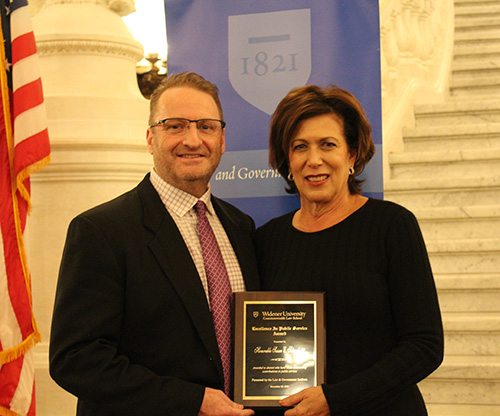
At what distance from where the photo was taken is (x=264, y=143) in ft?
10.2

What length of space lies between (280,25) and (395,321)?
1581 millimetres

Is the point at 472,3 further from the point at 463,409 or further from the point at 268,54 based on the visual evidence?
the point at 268,54

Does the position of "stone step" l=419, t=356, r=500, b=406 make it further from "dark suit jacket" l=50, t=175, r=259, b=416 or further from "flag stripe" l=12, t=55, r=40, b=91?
"flag stripe" l=12, t=55, r=40, b=91

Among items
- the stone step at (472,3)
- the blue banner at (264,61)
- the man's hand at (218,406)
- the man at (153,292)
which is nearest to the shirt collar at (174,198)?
the man at (153,292)

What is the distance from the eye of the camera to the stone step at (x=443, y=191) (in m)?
4.93

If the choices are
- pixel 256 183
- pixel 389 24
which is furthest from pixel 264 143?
pixel 389 24

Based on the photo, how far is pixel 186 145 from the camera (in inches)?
85.6

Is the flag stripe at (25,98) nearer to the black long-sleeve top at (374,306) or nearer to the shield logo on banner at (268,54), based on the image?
the shield logo on banner at (268,54)

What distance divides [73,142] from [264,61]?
1.58 meters

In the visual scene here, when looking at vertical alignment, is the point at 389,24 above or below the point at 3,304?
above

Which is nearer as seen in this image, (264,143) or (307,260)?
(307,260)

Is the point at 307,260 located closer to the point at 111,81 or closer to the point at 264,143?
the point at 264,143

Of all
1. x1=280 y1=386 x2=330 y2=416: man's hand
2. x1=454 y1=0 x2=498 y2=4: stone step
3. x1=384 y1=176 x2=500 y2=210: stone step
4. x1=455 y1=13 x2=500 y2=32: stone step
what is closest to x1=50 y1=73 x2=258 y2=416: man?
x1=280 y1=386 x2=330 y2=416: man's hand

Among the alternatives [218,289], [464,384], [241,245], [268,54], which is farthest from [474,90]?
[218,289]
